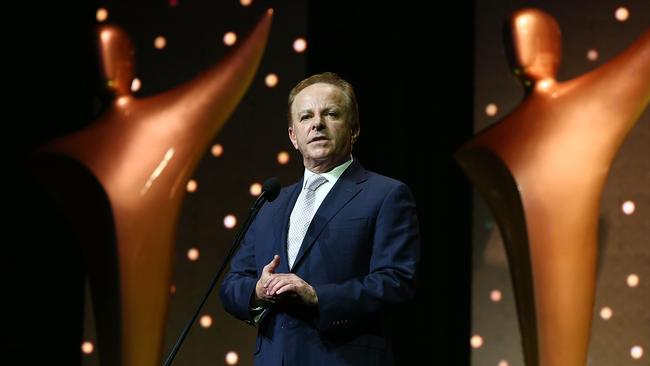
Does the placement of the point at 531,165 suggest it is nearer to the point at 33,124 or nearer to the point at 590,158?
the point at 590,158

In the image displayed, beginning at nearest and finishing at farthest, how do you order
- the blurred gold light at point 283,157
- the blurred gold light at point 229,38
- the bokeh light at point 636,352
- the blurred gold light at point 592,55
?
1. the bokeh light at point 636,352
2. the blurred gold light at point 592,55
3. the blurred gold light at point 283,157
4. the blurred gold light at point 229,38

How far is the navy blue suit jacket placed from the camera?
70.3 inches

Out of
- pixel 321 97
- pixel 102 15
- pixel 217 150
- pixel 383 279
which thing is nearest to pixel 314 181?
pixel 321 97

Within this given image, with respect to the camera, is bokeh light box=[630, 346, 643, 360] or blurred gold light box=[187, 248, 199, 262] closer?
bokeh light box=[630, 346, 643, 360]

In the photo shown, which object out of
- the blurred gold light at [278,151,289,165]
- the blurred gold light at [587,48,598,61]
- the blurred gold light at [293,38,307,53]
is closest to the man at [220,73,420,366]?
the blurred gold light at [278,151,289,165]

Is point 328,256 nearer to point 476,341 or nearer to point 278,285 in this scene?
point 278,285

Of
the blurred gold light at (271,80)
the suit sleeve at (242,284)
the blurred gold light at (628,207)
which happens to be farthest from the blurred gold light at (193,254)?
the blurred gold light at (628,207)

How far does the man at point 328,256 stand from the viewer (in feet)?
5.84

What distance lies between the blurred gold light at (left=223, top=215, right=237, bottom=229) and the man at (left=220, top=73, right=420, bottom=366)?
50.2 inches

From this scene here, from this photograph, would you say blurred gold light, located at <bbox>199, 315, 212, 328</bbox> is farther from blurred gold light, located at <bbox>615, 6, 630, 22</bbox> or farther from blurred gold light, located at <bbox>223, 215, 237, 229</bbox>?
blurred gold light, located at <bbox>615, 6, 630, 22</bbox>

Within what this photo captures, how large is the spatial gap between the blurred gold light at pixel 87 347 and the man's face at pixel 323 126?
5.43 ft

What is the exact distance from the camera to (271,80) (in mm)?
3365

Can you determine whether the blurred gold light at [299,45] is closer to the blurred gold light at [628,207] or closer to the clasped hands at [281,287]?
the blurred gold light at [628,207]

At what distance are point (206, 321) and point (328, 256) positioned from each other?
5.00 ft
